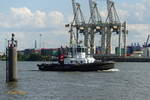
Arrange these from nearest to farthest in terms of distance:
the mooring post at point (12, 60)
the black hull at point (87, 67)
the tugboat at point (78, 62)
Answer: the mooring post at point (12, 60)
the black hull at point (87, 67)
the tugboat at point (78, 62)

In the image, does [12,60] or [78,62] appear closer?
[12,60]

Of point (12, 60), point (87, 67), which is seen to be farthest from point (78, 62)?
point (12, 60)

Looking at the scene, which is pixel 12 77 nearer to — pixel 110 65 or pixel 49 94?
pixel 49 94

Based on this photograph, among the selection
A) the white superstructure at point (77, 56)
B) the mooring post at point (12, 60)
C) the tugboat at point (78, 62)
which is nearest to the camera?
the mooring post at point (12, 60)

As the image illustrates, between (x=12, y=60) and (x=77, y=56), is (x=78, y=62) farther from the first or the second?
(x=12, y=60)

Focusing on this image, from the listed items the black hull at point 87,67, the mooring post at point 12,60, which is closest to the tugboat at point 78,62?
the black hull at point 87,67

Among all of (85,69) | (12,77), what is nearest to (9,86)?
(12,77)

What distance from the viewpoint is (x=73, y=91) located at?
174ft

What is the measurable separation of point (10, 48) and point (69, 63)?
41.7 metres

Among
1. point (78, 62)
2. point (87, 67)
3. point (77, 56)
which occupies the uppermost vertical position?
point (77, 56)

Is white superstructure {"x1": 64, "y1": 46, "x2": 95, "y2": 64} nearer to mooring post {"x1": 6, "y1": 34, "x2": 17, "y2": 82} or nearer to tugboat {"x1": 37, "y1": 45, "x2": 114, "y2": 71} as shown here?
tugboat {"x1": 37, "y1": 45, "x2": 114, "y2": 71}

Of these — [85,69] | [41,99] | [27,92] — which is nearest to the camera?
[41,99]

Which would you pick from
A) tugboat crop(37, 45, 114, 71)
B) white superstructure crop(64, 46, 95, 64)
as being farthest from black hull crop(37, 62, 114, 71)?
white superstructure crop(64, 46, 95, 64)

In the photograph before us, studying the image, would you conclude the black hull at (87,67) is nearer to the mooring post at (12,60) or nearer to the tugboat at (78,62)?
the tugboat at (78,62)
